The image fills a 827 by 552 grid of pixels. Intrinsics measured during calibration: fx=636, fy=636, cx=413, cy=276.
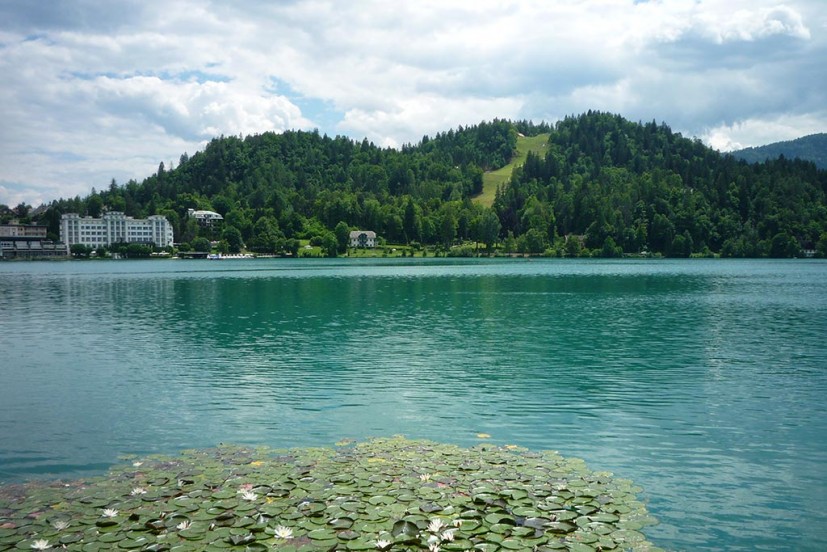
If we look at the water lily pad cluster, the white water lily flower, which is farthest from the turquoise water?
the white water lily flower

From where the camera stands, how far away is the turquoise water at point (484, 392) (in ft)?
57.1

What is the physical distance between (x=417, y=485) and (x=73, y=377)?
23961 mm

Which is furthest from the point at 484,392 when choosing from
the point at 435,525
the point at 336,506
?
the point at 435,525

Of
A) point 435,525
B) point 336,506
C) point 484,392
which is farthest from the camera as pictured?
point 484,392

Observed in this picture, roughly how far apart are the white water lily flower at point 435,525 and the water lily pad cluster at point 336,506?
4 cm

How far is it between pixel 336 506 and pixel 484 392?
578 inches

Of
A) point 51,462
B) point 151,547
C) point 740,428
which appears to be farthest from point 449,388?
point 151,547

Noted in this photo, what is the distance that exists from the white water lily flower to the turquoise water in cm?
454

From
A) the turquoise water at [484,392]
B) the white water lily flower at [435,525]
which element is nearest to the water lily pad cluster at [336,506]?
the white water lily flower at [435,525]

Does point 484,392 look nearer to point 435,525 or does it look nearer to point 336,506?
point 336,506

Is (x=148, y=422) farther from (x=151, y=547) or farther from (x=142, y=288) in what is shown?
(x=142, y=288)

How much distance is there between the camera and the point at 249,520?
1284 cm

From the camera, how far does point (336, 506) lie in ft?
44.4

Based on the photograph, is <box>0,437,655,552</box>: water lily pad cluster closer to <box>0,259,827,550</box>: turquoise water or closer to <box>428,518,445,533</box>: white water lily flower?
<box>428,518,445,533</box>: white water lily flower
